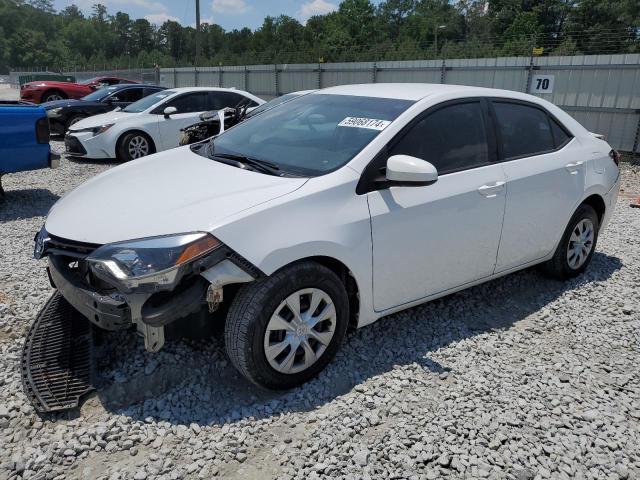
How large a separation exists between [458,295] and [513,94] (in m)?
1.66

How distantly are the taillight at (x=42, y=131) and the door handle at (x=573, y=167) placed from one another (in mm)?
5756

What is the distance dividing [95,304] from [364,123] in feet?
6.29

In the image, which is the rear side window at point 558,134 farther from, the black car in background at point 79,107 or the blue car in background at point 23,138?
the black car in background at point 79,107

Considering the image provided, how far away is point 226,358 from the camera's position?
3.36 metres

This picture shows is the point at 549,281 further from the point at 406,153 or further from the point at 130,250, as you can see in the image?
the point at 130,250

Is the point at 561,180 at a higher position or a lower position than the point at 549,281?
higher

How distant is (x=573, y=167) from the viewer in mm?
4430

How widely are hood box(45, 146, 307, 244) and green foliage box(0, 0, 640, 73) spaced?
13.5m

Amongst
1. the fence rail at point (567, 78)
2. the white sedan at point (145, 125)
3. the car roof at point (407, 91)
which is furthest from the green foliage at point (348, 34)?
the car roof at point (407, 91)

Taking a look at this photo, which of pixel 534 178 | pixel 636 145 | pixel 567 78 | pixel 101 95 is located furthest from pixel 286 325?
pixel 567 78

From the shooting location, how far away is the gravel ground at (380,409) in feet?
8.37

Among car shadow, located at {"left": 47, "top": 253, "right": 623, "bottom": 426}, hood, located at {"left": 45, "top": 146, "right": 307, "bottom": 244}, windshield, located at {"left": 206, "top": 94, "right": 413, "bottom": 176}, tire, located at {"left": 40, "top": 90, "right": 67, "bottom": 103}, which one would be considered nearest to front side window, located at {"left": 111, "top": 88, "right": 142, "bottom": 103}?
tire, located at {"left": 40, "top": 90, "right": 67, "bottom": 103}

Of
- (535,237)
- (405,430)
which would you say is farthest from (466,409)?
(535,237)

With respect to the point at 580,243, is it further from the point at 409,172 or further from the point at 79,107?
the point at 79,107
